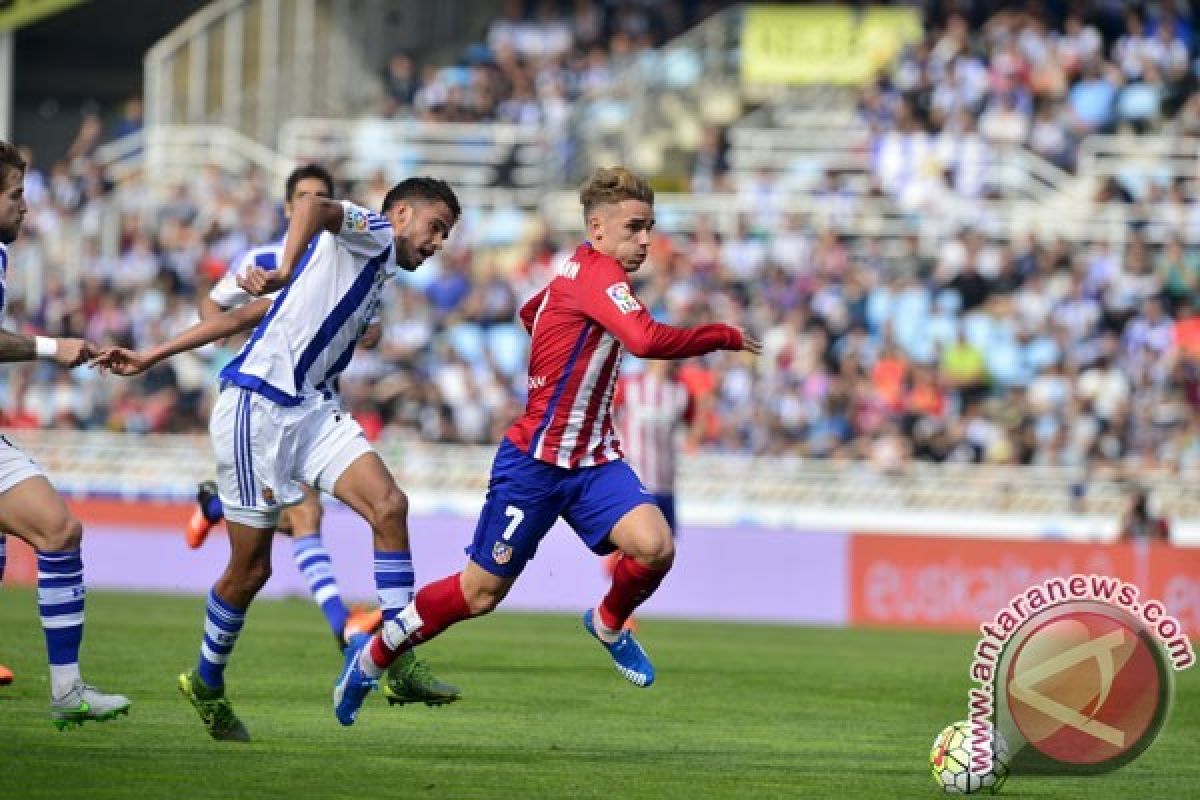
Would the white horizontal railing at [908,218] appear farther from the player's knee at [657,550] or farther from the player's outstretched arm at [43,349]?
the player's outstretched arm at [43,349]

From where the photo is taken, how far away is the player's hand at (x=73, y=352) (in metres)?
10.1

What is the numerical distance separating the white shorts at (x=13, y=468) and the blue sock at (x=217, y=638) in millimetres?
1024

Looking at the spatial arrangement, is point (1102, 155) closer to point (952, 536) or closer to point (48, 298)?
point (952, 536)

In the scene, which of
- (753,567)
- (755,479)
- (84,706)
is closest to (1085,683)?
(84,706)

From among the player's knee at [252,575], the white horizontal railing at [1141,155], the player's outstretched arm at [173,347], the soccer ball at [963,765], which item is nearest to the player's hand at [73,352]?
the player's outstretched arm at [173,347]

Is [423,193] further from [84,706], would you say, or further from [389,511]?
[84,706]

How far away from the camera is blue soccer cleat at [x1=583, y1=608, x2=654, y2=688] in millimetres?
11391

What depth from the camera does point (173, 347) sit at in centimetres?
1064

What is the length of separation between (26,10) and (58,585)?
2529 cm

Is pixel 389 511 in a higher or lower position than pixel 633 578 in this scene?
higher

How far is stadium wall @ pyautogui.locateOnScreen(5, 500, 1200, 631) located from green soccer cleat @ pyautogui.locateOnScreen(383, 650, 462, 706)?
41.8 ft

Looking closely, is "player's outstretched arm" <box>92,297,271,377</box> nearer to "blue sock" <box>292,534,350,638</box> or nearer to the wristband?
the wristband

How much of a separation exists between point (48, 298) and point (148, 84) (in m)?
6.03

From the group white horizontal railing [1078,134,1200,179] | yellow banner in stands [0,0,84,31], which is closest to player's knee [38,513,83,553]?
white horizontal railing [1078,134,1200,179]
